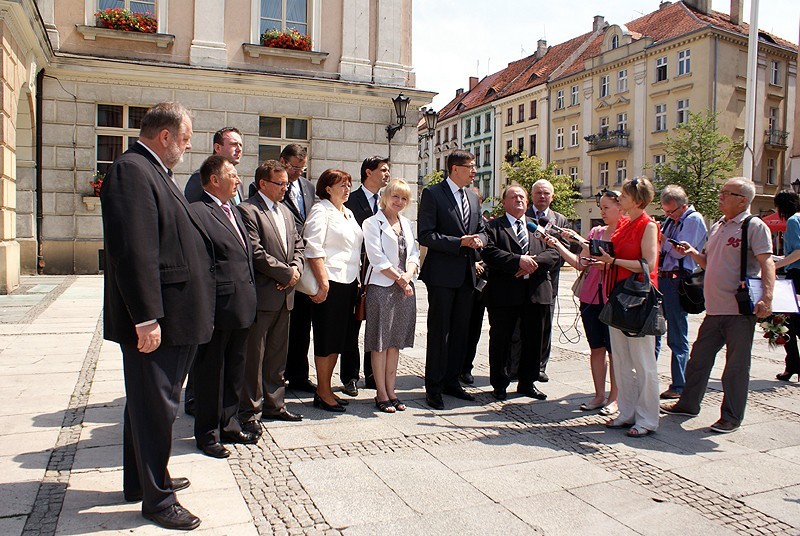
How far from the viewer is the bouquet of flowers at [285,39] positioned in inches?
662

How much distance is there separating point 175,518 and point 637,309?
3365 millimetres

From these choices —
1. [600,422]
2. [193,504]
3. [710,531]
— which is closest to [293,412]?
[193,504]

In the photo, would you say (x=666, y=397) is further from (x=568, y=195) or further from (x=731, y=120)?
(x=731, y=120)

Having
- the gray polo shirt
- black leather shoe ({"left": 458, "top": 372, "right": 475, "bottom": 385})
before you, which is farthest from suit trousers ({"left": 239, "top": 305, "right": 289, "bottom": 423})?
the gray polo shirt

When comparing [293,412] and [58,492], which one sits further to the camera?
[293,412]

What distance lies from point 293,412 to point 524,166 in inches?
1354

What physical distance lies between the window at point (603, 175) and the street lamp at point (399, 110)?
1261 inches

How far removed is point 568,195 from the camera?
125 ft

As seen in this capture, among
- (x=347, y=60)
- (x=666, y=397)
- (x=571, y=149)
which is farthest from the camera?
(x=571, y=149)

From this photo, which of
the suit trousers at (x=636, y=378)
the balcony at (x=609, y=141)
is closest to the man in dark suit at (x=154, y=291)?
→ the suit trousers at (x=636, y=378)

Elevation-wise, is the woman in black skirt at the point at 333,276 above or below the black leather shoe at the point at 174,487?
above

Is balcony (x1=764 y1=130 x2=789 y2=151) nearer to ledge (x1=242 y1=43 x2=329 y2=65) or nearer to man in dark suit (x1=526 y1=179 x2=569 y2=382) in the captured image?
ledge (x1=242 y1=43 x2=329 y2=65)

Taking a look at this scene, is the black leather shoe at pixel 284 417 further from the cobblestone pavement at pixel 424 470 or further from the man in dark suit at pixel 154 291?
the man in dark suit at pixel 154 291

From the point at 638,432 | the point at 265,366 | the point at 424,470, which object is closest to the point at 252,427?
the point at 265,366
